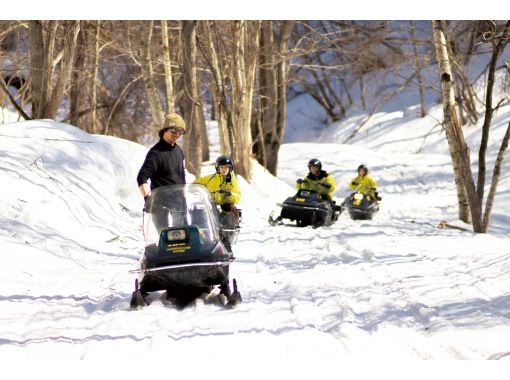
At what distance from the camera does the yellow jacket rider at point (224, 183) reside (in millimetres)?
13117

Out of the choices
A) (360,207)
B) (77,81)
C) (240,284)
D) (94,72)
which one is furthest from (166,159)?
(77,81)

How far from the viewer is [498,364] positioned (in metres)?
6.02

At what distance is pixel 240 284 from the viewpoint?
9.67 meters

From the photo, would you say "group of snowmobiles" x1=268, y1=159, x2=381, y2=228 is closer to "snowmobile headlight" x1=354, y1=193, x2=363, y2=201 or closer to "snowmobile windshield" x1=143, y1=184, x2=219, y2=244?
"snowmobile headlight" x1=354, y1=193, x2=363, y2=201

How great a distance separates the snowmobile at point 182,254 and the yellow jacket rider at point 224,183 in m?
4.03

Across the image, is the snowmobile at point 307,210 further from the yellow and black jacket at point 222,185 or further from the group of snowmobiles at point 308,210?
the yellow and black jacket at point 222,185

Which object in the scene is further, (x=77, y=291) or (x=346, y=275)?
(x=346, y=275)

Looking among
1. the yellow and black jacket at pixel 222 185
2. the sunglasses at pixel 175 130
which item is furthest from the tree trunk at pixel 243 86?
the sunglasses at pixel 175 130

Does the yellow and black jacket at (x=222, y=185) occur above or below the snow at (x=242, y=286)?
above

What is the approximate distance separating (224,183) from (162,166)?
3579 mm

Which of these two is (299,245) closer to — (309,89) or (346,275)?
(346,275)

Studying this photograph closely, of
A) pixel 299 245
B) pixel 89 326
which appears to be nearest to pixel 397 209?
pixel 299 245
